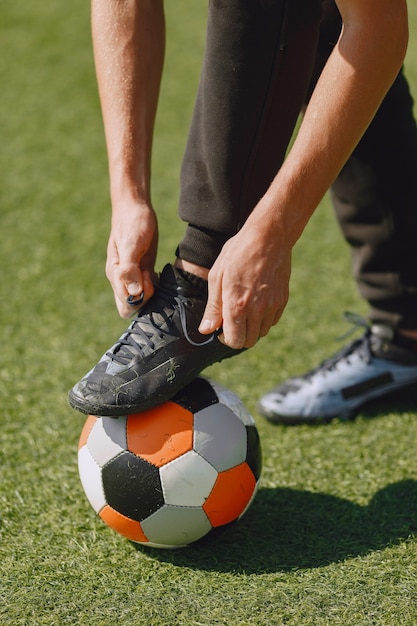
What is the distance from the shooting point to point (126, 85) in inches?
91.6

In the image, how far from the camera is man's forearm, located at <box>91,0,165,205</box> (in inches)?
90.5

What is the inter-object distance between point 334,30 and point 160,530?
138 cm

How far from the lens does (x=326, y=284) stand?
3.84 meters

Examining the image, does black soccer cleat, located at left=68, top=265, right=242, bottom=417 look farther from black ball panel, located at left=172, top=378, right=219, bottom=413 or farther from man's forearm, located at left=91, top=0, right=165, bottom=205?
man's forearm, located at left=91, top=0, right=165, bottom=205

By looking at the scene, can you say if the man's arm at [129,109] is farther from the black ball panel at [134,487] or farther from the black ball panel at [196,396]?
the black ball panel at [134,487]

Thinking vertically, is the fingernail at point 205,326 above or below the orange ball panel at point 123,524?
above

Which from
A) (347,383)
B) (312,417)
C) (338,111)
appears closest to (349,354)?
(347,383)

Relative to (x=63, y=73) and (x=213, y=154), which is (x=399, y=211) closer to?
(x=213, y=154)

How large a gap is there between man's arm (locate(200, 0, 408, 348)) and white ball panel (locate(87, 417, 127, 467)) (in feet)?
1.49

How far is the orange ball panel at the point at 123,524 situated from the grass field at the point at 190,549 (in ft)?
0.22

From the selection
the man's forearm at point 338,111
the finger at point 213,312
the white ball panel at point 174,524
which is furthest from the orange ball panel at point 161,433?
the man's forearm at point 338,111

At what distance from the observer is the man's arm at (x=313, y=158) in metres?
1.76

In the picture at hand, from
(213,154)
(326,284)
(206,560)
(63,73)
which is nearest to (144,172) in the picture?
(213,154)

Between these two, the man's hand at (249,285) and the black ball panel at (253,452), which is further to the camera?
the black ball panel at (253,452)
